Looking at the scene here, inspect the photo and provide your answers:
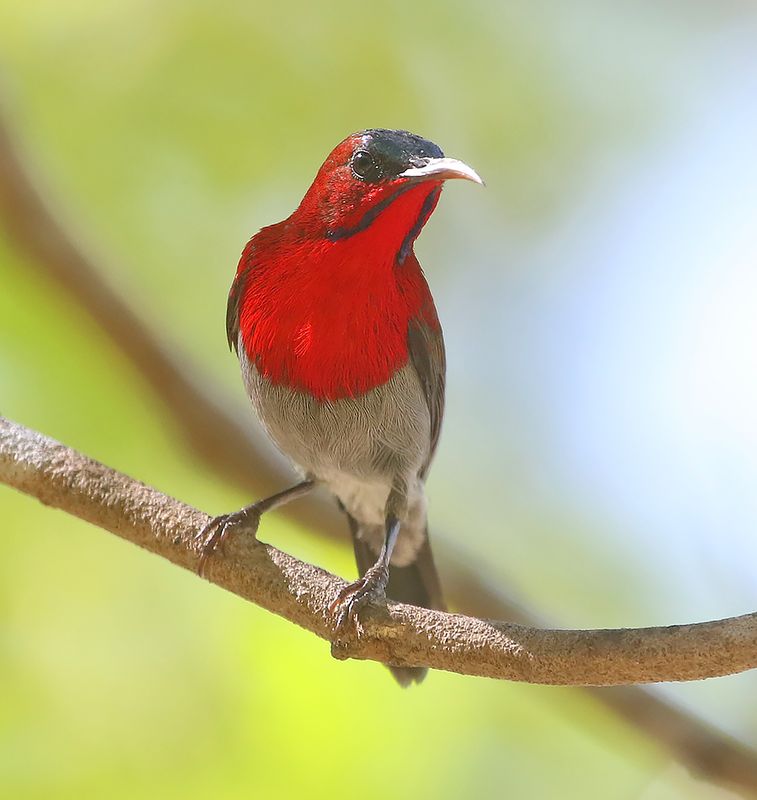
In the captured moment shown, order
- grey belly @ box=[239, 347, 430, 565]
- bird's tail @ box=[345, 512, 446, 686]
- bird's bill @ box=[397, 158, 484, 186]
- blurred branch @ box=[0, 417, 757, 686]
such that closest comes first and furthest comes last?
blurred branch @ box=[0, 417, 757, 686] → bird's bill @ box=[397, 158, 484, 186] → grey belly @ box=[239, 347, 430, 565] → bird's tail @ box=[345, 512, 446, 686]

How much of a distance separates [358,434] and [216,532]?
677 mm

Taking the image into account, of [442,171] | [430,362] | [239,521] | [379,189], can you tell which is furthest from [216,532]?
[442,171]

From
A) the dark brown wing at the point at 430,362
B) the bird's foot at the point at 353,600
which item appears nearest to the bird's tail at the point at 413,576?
the dark brown wing at the point at 430,362

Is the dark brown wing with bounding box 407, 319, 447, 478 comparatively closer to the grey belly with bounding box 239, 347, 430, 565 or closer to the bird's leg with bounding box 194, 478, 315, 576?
the grey belly with bounding box 239, 347, 430, 565

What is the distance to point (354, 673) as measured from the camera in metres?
4.75

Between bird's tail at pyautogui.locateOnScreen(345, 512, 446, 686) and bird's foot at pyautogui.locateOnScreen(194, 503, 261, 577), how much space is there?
2.55 feet

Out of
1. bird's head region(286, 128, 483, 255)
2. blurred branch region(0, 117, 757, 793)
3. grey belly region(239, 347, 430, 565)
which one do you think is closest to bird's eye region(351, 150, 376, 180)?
bird's head region(286, 128, 483, 255)

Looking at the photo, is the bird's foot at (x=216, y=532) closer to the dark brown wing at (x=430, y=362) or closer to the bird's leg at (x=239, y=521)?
the bird's leg at (x=239, y=521)

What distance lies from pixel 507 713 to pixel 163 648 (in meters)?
1.66

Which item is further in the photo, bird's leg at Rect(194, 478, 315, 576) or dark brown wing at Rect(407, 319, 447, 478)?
dark brown wing at Rect(407, 319, 447, 478)

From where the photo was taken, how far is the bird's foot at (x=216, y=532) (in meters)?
3.48

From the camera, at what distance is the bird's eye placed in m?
3.65

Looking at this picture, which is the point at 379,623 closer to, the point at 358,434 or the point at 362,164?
the point at 358,434

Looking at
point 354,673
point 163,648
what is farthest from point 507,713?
point 163,648
